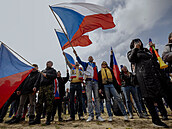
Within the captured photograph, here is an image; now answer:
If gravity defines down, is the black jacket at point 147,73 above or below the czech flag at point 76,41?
below

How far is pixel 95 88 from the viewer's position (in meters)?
4.70

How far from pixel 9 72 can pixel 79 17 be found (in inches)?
145

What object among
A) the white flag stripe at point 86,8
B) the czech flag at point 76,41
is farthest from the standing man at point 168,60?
the czech flag at point 76,41

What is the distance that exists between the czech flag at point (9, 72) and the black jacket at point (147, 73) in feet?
13.2

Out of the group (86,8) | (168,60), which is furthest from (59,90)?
(168,60)

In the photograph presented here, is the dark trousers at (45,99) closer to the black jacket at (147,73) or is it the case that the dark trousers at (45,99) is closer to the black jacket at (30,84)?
the black jacket at (30,84)

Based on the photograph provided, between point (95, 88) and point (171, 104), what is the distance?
2.62 m

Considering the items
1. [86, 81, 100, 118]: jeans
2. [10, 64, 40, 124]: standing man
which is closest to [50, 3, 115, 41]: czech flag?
[86, 81, 100, 118]: jeans

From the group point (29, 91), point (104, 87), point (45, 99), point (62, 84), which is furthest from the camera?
point (62, 84)

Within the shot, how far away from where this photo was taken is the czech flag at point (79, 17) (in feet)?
15.9

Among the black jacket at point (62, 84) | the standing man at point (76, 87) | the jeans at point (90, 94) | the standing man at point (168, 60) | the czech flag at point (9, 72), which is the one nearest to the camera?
the standing man at point (168, 60)

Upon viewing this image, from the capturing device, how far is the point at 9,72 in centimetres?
411

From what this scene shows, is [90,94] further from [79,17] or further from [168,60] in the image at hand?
[79,17]

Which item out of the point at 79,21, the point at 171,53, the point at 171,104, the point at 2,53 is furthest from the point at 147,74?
the point at 2,53
